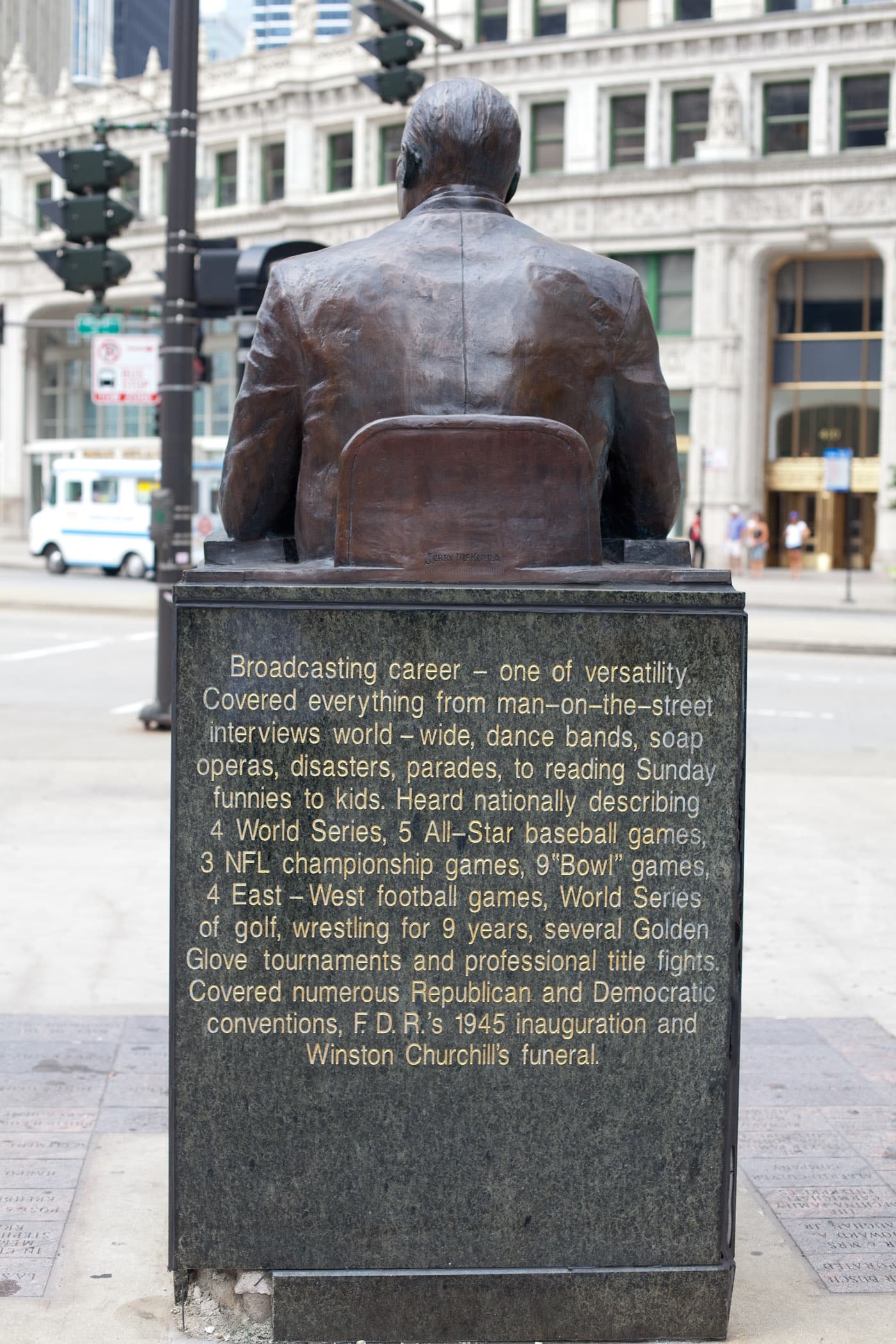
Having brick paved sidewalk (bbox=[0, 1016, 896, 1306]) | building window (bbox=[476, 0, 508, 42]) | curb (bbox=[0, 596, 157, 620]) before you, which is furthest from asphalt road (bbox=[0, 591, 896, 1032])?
building window (bbox=[476, 0, 508, 42])

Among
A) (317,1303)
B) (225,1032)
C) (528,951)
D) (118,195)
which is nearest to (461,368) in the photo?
(528,951)

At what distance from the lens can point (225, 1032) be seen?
137 inches

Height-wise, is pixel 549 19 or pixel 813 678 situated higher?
pixel 549 19

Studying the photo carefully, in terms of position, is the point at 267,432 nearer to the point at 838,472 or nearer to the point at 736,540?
the point at 838,472

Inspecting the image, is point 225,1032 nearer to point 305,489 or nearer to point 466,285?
point 305,489

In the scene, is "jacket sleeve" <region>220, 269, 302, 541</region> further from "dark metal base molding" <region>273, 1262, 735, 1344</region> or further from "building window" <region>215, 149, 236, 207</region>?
"building window" <region>215, 149, 236, 207</region>

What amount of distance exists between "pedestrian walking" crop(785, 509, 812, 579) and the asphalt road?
85.6 feet

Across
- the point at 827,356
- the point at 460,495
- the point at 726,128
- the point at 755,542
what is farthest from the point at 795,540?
the point at 460,495

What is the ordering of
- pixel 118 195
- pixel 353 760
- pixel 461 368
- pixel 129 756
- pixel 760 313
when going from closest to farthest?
pixel 353 760 → pixel 461 368 → pixel 129 756 → pixel 760 313 → pixel 118 195

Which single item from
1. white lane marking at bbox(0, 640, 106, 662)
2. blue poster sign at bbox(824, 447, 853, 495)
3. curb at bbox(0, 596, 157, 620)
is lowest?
white lane marking at bbox(0, 640, 106, 662)

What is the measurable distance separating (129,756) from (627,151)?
4112 centimetres

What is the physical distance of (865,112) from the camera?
46.5 meters

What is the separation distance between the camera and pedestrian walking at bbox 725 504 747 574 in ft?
140

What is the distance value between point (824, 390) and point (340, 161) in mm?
18204
